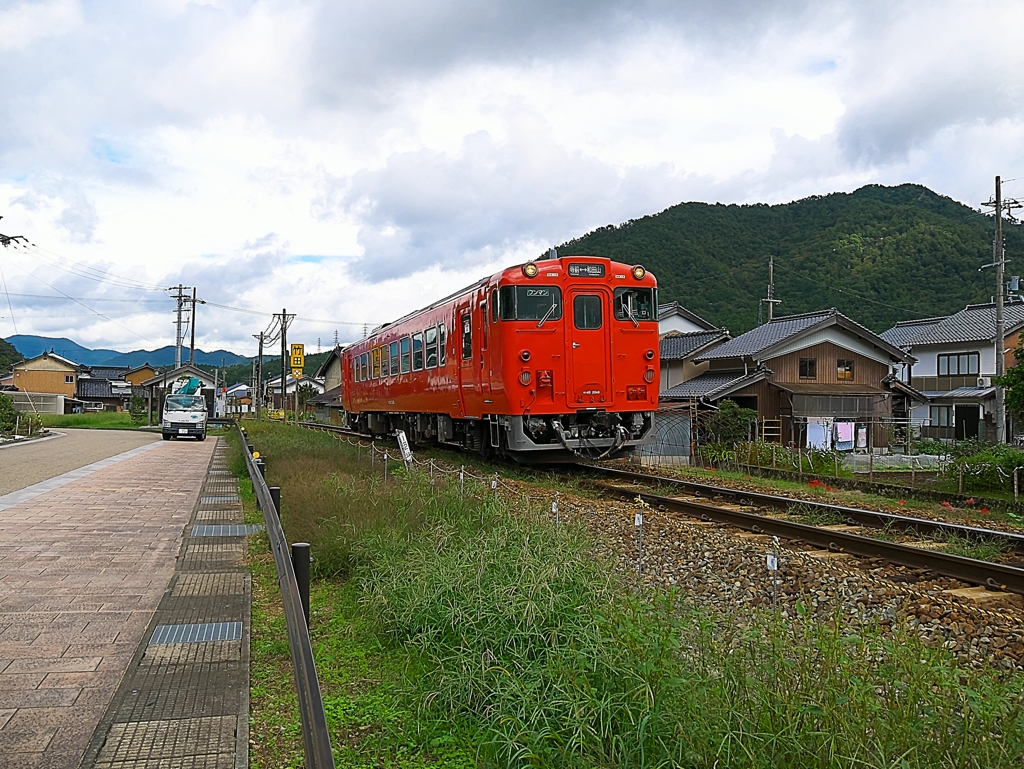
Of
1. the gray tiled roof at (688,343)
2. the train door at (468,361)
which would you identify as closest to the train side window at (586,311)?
the train door at (468,361)

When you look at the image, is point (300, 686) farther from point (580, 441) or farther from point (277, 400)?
point (277, 400)

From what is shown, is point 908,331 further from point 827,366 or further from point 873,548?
point 873,548

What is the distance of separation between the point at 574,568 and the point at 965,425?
35920 mm

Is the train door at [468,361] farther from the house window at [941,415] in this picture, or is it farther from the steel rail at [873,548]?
the house window at [941,415]

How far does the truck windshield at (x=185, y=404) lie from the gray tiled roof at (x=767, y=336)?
1863 centimetres

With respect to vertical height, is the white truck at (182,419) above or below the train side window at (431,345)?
below

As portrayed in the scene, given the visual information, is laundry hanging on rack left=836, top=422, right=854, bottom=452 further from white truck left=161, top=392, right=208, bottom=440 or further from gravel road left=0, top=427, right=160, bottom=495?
white truck left=161, top=392, right=208, bottom=440

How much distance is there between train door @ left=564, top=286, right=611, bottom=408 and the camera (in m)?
12.0

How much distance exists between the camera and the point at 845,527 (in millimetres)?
8539

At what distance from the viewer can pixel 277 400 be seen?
250ft

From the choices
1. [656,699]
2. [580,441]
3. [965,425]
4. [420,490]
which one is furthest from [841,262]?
[656,699]

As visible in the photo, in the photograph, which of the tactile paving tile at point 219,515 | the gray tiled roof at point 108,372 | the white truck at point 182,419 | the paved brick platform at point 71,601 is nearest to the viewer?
the paved brick platform at point 71,601

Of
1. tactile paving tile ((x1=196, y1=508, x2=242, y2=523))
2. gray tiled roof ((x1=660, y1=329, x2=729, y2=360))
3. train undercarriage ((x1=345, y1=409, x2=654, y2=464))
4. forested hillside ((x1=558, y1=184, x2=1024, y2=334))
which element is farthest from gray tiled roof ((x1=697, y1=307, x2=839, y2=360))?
tactile paving tile ((x1=196, y1=508, x2=242, y2=523))

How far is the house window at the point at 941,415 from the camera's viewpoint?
35.4 m
